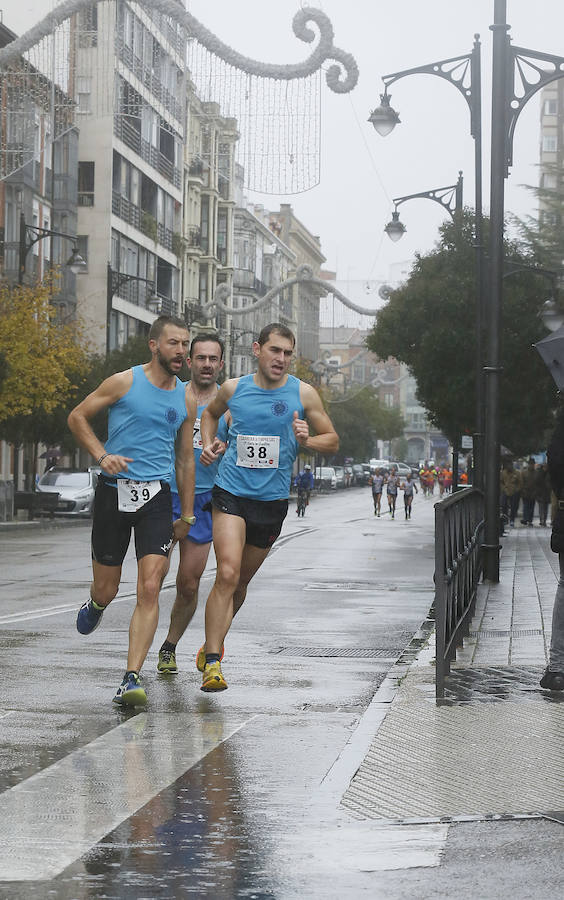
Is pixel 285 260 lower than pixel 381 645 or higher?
higher

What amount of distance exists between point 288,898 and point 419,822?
108 centimetres

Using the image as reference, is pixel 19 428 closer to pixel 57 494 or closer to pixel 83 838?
pixel 57 494

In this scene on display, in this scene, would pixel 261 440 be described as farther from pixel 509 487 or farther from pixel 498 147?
pixel 509 487

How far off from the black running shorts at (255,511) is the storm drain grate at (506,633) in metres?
3.46

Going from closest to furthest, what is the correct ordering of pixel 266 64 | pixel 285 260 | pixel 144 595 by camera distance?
1. pixel 144 595
2. pixel 266 64
3. pixel 285 260

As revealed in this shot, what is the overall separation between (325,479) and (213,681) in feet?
315

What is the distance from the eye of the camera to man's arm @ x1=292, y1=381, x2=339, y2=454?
8.86 metres

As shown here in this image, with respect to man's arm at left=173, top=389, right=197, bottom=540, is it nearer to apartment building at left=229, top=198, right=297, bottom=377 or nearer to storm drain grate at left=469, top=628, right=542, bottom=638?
storm drain grate at left=469, top=628, right=542, bottom=638

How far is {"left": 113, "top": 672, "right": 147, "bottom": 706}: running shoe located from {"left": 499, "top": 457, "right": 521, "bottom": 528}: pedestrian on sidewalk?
3609 centimetres

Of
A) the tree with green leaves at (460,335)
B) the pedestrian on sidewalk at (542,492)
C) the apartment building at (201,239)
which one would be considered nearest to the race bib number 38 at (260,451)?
the tree with green leaves at (460,335)

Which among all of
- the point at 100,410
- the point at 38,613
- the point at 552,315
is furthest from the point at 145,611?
the point at 552,315

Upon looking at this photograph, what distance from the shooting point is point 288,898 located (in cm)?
462

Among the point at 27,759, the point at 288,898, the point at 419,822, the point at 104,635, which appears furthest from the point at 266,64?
the point at 288,898

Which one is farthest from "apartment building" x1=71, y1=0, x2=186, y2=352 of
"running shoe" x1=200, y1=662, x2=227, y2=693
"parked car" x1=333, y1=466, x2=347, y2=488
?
"running shoe" x1=200, y1=662, x2=227, y2=693
